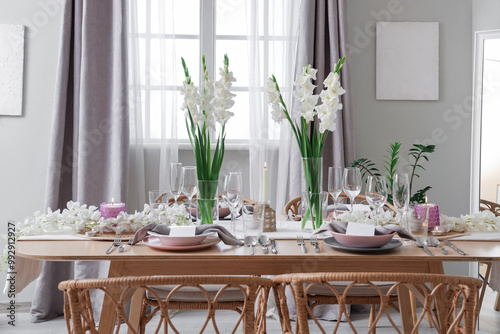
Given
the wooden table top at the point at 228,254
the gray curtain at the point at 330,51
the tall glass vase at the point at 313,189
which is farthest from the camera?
the gray curtain at the point at 330,51

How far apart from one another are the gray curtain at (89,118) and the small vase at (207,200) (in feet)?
4.45

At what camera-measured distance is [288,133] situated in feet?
11.1

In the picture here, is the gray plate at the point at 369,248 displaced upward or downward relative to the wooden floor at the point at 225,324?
upward

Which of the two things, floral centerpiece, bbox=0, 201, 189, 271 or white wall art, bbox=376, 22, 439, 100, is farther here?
white wall art, bbox=376, 22, 439, 100

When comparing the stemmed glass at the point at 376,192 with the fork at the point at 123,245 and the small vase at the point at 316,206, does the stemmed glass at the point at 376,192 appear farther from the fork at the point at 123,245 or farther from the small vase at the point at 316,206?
the fork at the point at 123,245

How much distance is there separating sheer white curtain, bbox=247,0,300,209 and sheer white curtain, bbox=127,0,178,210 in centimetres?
49

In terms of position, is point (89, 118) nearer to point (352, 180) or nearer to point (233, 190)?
point (233, 190)

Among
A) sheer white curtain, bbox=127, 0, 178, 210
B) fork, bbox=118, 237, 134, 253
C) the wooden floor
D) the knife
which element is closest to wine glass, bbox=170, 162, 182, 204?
fork, bbox=118, 237, 134, 253

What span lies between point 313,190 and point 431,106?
6.26 feet

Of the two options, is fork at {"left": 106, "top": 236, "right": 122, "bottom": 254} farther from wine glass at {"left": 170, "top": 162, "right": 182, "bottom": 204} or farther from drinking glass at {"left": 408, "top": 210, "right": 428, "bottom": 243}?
drinking glass at {"left": 408, "top": 210, "right": 428, "bottom": 243}

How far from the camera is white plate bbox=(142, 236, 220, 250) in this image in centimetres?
168

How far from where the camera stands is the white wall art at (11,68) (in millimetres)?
3312

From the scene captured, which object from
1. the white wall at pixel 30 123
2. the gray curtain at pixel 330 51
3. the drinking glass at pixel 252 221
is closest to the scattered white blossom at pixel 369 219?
the drinking glass at pixel 252 221

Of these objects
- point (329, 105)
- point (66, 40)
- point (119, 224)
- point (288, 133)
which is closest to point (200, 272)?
point (119, 224)
